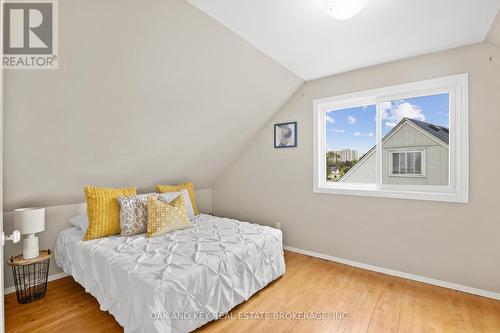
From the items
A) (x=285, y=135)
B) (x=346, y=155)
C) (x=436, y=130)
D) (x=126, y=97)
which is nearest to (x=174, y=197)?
(x=126, y=97)

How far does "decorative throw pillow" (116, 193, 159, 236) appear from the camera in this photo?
2.59 m

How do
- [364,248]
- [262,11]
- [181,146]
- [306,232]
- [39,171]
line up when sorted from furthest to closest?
1. [306,232]
2. [181,146]
3. [364,248]
4. [39,171]
5. [262,11]

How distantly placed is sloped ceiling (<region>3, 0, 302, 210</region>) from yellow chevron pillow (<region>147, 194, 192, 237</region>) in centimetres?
62

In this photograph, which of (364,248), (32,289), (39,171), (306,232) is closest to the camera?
(39,171)

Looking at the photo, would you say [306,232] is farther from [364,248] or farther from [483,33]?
[483,33]

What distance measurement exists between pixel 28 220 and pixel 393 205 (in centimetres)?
353

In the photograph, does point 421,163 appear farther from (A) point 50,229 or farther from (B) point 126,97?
(A) point 50,229

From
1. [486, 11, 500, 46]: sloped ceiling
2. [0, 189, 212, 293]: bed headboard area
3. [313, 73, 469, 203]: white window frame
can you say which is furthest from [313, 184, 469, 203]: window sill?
[0, 189, 212, 293]: bed headboard area

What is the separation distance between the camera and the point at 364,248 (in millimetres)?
2961

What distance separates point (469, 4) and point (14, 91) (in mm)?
3169

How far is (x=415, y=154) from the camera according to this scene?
9.14ft

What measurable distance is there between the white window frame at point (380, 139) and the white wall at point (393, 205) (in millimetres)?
60

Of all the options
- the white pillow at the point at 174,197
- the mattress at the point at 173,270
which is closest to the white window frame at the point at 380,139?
the mattress at the point at 173,270

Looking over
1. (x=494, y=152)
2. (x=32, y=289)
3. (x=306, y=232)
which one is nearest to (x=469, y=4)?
(x=494, y=152)
